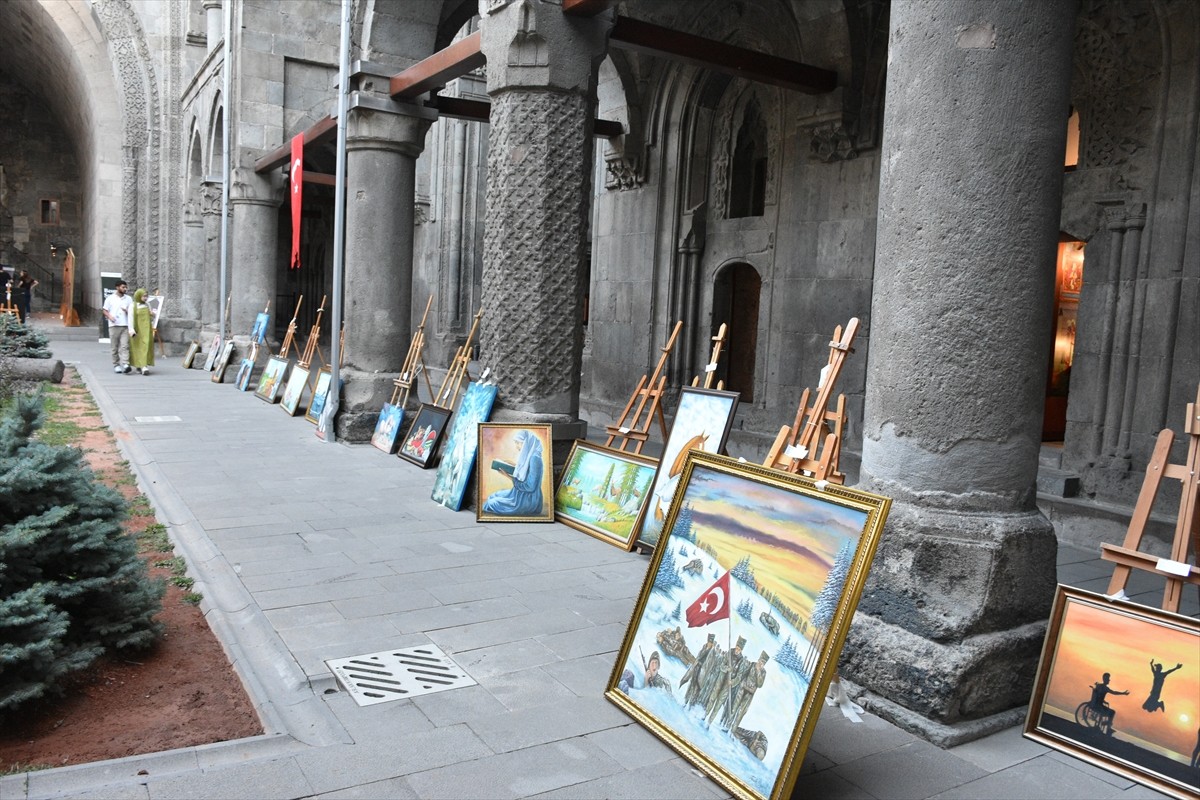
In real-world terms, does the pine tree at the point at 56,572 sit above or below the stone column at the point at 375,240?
below

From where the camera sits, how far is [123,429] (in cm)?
1058

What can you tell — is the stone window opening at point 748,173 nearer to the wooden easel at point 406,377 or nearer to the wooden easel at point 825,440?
the wooden easel at point 406,377

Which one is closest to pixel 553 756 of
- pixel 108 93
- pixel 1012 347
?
pixel 1012 347

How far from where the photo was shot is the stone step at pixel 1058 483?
7141 millimetres

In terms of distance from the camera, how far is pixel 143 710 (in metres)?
3.63

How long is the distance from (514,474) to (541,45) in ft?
11.1

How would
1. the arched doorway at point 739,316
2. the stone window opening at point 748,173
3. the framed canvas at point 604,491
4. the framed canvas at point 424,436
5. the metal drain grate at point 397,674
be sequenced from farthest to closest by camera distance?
1. the arched doorway at point 739,316
2. the stone window opening at point 748,173
3. the framed canvas at point 424,436
4. the framed canvas at point 604,491
5. the metal drain grate at point 397,674

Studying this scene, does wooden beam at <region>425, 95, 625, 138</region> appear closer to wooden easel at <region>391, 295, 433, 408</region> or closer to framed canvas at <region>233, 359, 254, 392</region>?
wooden easel at <region>391, 295, 433, 408</region>

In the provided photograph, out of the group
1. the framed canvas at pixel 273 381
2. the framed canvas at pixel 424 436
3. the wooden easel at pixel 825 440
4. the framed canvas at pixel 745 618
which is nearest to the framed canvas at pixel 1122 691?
the framed canvas at pixel 745 618

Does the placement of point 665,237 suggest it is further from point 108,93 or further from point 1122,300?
point 108,93

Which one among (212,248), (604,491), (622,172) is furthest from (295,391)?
(212,248)

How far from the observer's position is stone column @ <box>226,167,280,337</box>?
16.0 m

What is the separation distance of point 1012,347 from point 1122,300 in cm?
395

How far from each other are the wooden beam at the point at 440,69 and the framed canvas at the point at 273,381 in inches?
217
